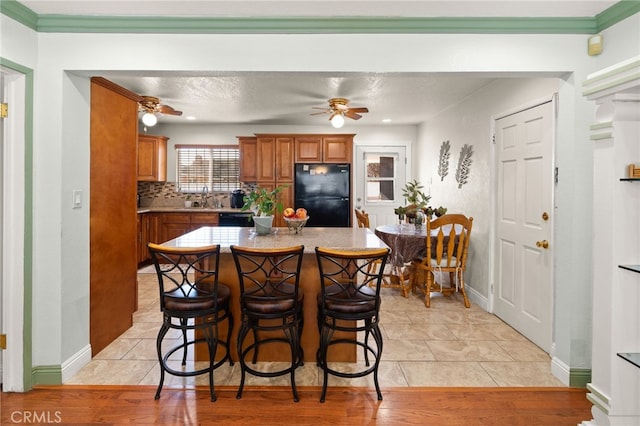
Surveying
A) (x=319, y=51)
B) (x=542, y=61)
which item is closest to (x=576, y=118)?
(x=542, y=61)

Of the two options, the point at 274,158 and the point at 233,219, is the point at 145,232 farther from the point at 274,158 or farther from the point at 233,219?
the point at 274,158

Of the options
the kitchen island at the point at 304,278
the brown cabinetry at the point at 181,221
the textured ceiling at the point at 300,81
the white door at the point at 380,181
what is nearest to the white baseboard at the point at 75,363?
the kitchen island at the point at 304,278

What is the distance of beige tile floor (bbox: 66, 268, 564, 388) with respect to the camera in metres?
2.38

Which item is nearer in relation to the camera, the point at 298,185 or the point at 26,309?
the point at 26,309

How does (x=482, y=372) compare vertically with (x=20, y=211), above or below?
below

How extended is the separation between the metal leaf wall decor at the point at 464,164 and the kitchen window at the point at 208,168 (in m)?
3.79

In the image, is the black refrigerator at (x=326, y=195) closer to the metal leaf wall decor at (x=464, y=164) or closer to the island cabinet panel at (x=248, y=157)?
the island cabinet panel at (x=248, y=157)

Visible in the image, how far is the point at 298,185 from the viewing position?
229 inches

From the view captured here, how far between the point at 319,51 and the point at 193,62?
0.82 metres

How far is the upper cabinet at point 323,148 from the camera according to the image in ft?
19.3

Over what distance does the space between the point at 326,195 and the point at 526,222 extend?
124 inches

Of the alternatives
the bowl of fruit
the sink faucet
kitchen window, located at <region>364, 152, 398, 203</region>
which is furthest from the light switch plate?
kitchen window, located at <region>364, 152, 398, 203</region>

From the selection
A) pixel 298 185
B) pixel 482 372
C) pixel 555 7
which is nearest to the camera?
pixel 555 7

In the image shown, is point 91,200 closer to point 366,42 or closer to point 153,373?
point 153,373
